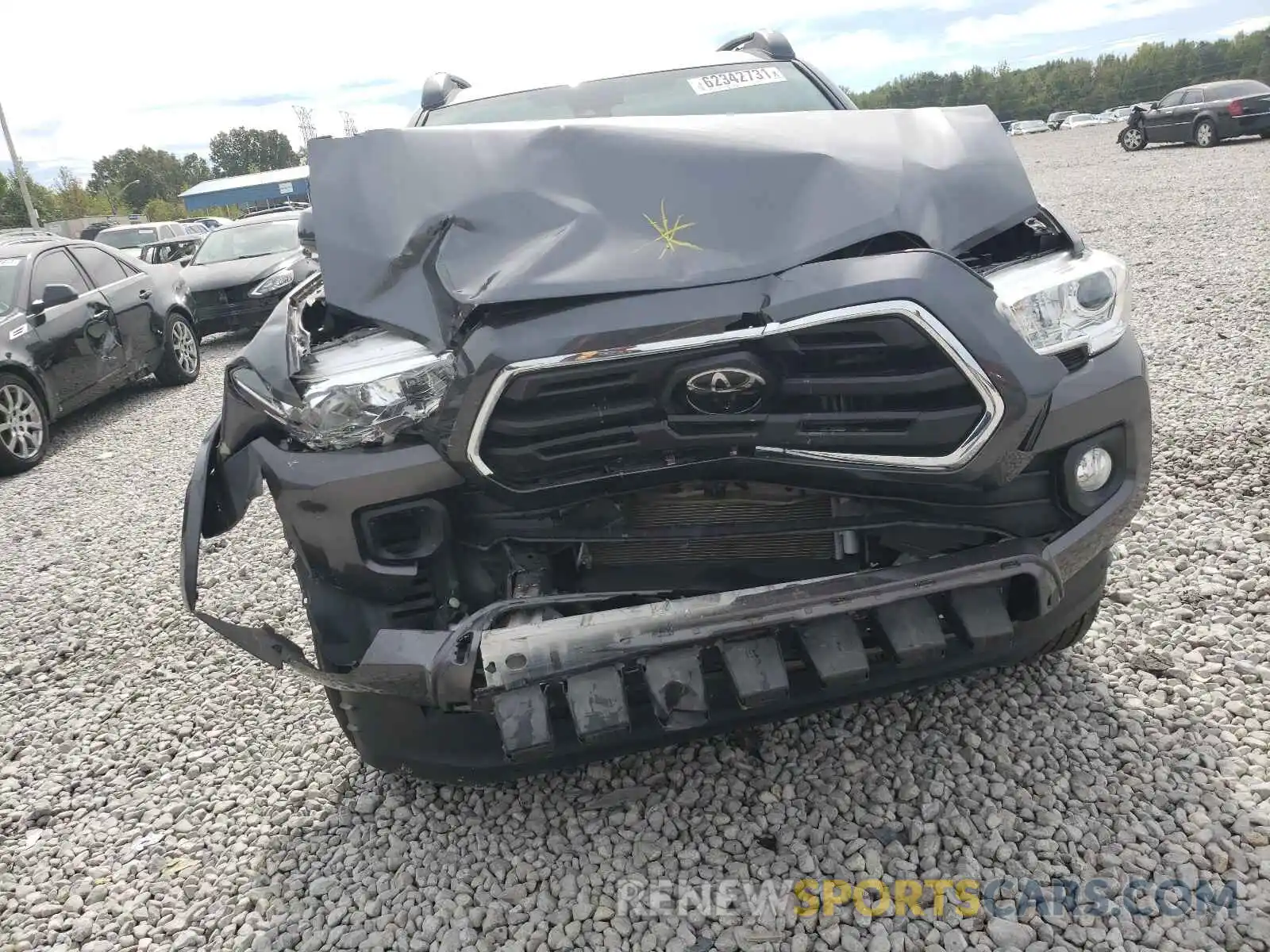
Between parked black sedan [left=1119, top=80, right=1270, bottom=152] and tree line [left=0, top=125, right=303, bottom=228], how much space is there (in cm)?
5958

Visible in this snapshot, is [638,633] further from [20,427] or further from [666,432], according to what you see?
[20,427]

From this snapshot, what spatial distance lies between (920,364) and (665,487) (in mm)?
644

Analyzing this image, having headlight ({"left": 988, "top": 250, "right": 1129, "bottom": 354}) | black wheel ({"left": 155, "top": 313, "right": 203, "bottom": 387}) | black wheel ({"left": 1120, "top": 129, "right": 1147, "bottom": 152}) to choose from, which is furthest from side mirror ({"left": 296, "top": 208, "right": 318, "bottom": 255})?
black wheel ({"left": 1120, "top": 129, "right": 1147, "bottom": 152})

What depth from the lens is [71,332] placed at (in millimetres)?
7352

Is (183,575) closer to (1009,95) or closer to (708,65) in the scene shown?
(708,65)

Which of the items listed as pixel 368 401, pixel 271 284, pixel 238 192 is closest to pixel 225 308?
pixel 271 284

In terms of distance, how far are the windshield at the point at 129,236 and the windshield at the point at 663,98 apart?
65.9ft

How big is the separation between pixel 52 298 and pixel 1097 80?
262 ft

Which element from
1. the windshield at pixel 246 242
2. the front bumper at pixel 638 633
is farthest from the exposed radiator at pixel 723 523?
the windshield at pixel 246 242

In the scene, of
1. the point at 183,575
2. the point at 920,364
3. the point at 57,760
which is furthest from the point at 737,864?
the point at 57,760

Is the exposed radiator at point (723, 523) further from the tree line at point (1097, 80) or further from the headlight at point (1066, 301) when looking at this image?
the tree line at point (1097, 80)

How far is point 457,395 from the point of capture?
6.43 feet

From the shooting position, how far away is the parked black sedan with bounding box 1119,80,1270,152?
1953cm

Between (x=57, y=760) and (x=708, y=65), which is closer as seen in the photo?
(x=57, y=760)
